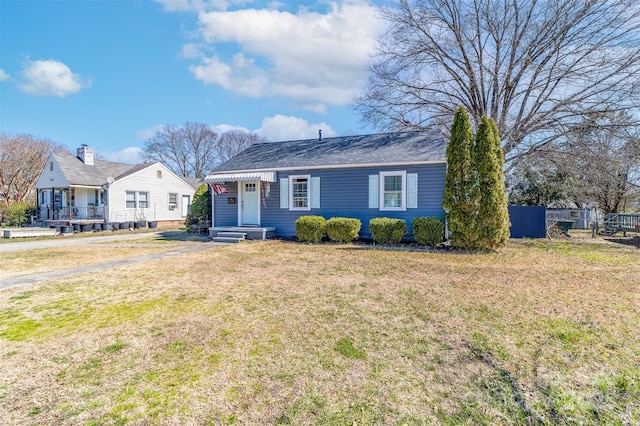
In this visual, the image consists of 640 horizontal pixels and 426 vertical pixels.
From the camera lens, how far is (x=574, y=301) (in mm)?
5082

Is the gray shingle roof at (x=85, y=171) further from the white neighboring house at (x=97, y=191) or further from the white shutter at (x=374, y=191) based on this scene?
the white shutter at (x=374, y=191)

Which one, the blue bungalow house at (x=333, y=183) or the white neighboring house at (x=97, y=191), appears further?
the white neighboring house at (x=97, y=191)

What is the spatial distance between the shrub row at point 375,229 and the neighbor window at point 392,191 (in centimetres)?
84

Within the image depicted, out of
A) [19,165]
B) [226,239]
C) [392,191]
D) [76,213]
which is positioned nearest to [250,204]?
[226,239]

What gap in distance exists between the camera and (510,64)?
14359mm

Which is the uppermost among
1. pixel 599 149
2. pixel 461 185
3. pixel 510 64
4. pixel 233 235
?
pixel 510 64

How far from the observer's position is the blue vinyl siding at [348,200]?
38.9 ft

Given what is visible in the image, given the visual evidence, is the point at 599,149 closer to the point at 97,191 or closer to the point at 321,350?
the point at 321,350

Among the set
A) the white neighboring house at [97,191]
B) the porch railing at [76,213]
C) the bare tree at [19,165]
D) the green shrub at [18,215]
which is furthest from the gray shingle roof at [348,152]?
the bare tree at [19,165]

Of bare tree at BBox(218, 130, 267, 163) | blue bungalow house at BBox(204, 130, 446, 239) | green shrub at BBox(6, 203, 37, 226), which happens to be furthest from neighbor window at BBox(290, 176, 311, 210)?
bare tree at BBox(218, 130, 267, 163)

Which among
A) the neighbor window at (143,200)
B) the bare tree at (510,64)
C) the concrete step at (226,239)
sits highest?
the bare tree at (510,64)

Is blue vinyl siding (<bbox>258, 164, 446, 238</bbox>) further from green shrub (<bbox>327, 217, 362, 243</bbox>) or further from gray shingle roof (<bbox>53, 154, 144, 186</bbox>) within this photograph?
gray shingle roof (<bbox>53, 154, 144, 186</bbox>)

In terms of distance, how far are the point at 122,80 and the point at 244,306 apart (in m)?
18.1

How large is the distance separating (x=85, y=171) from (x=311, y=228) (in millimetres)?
18585
